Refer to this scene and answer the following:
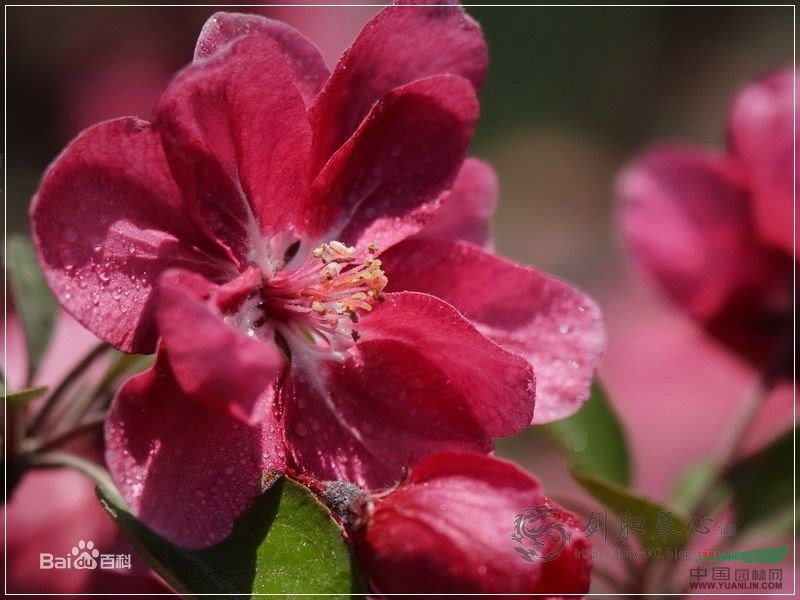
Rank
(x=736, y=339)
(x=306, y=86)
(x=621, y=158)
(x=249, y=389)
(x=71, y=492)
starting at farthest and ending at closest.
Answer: (x=621, y=158)
(x=736, y=339)
(x=71, y=492)
(x=306, y=86)
(x=249, y=389)

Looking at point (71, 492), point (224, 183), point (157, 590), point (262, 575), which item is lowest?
point (71, 492)

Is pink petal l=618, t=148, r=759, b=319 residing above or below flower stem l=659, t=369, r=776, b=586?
above

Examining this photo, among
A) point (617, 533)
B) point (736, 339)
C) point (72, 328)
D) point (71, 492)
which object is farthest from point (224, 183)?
point (736, 339)

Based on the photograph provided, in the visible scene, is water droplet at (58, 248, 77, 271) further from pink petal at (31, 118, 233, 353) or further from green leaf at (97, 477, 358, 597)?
green leaf at (97, 477, 358, 597)

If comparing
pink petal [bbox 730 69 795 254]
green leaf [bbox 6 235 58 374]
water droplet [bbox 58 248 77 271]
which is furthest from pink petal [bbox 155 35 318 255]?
pink petal [bbox 730 69 795 254]

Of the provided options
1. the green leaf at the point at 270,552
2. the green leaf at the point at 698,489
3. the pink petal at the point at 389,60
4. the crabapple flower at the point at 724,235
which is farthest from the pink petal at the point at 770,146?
the green leaf at the point at 270,552

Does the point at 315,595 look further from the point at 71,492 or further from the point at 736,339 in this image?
the point at 736,339

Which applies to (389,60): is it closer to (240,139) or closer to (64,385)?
(240,139)
